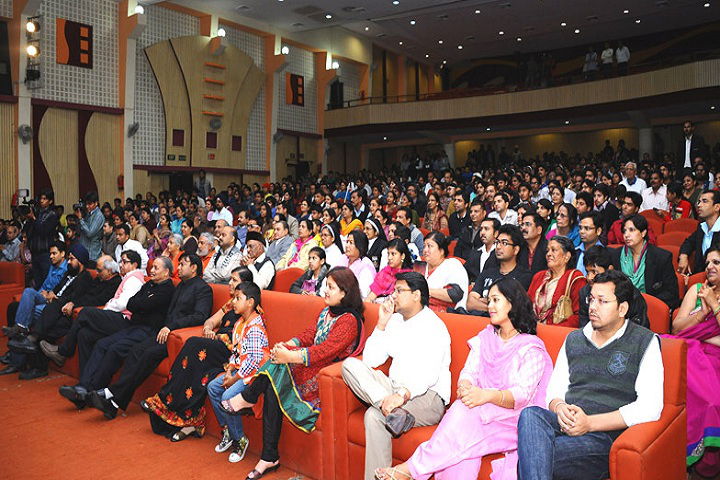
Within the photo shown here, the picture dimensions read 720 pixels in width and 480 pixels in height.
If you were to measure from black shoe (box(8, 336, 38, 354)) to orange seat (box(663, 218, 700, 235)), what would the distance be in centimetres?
555

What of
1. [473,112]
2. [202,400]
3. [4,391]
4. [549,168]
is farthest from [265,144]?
[202,400]

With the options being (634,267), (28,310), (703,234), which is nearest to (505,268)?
(634,267)

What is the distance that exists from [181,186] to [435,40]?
883 cm

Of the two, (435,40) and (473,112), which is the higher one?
(435,40)

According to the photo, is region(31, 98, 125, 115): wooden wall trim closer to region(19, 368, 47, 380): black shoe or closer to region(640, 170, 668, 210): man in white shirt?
region(19, 368, 47, 380): black shoe

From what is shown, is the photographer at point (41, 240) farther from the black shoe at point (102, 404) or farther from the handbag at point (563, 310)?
the handbag at point (563, 310)

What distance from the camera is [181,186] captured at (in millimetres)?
14016

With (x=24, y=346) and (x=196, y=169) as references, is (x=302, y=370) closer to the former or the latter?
(x=24, y=346)

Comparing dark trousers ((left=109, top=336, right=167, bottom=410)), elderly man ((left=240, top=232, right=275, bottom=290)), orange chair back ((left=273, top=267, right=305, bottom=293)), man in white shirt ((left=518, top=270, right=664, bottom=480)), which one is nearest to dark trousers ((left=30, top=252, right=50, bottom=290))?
elderly man ((left=240, top=232, right=275, bottom=290))

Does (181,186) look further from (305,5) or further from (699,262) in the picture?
(699,262)

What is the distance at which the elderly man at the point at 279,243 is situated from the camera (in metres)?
5.95

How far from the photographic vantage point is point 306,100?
17109mm

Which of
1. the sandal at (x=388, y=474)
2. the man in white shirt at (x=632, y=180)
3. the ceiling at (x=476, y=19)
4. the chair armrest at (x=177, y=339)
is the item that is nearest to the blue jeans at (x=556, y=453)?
the sandal at (x=388, y=474)

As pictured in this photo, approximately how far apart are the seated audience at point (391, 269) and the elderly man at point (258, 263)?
3.46 ft
